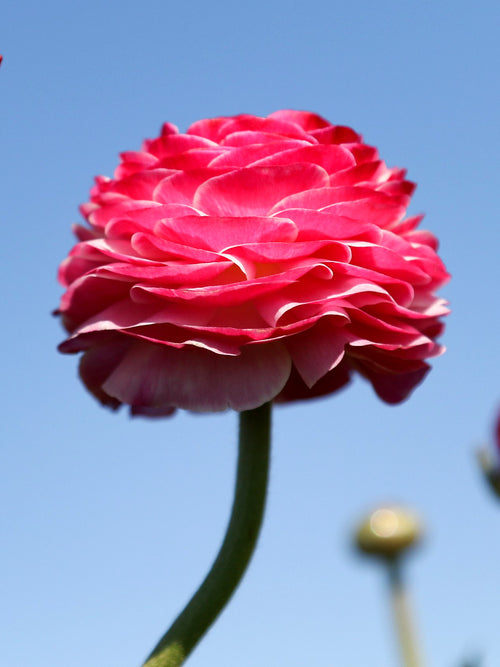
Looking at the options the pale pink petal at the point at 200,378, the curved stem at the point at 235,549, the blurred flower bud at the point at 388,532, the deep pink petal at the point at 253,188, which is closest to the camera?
the curved stem at the point at 235,549

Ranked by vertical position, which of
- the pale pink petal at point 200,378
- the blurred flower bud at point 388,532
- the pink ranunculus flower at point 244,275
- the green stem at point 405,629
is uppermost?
the pink ranunculus flower at point 244,275

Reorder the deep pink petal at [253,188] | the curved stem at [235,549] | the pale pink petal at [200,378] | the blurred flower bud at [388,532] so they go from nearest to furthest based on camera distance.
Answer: the curved stem at [235,549] < the pale pink petal at [200,378] < the deep pink petal at [253,188] < the blurred flower bud at [388,532]

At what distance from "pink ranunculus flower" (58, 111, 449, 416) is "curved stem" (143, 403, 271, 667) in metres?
0.05

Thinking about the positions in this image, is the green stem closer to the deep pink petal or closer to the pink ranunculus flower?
the pink ranunculus flower

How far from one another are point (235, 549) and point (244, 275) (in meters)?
0.36

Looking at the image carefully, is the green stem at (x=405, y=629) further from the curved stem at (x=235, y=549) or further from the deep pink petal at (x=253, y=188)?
the deep pink petal at (x=253, y=188)

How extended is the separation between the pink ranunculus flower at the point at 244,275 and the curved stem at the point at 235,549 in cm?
5

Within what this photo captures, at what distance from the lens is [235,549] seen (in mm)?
951

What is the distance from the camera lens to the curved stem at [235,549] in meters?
0.90

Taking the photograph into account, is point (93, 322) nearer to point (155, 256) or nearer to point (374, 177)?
point (155, 256)

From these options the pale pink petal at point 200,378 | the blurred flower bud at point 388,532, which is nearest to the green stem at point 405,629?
the pale pink petal at point 200,378

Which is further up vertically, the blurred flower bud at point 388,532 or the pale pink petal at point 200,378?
the pale pink petal at point 200,378

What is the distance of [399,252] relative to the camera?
1.23m

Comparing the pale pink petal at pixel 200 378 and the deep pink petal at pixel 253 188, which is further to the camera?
the deep pink petal at pixel 253 188
